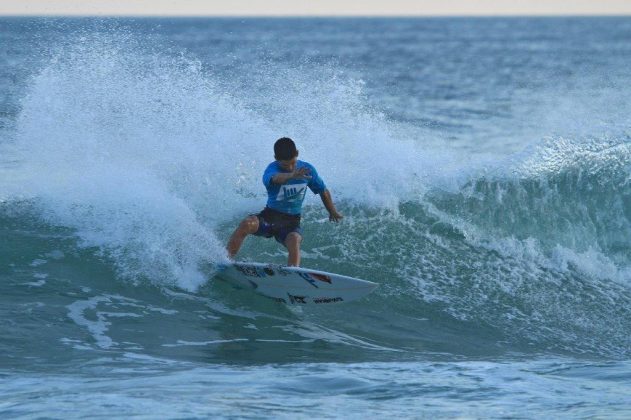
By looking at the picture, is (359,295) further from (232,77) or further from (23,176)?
(232,77)

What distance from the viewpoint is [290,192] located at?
1005 centimetres

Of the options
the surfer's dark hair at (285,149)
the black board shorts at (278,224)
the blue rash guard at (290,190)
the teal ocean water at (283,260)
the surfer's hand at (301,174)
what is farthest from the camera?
the black board shorts at (278,224)

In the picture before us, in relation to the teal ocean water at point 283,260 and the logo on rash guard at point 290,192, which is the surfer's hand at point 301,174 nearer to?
the logo on rash guard at point 290,192

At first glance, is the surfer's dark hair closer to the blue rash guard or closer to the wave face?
the blue rash guard

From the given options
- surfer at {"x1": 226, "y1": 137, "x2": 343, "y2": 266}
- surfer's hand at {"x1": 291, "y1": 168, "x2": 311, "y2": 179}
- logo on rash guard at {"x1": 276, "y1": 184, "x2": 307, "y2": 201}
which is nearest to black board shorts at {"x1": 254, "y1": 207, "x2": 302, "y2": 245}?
surfer at {"x1": 226, "y1": 137, "x2": 343, "y2": 266}

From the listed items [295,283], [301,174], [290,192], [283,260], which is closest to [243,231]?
[290,192]

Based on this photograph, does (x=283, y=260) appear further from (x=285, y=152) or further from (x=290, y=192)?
(x=285, y=152)

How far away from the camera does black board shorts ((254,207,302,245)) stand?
10.1 metres

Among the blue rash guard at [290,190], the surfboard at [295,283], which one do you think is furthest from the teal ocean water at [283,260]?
the blue rash guard at [290,190]

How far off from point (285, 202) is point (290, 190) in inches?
5.1

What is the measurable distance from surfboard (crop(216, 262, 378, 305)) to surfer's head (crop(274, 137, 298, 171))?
38.9 inches

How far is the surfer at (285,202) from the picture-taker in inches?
388

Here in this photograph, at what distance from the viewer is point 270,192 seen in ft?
33.0

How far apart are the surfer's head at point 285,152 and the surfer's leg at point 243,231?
0.66m
